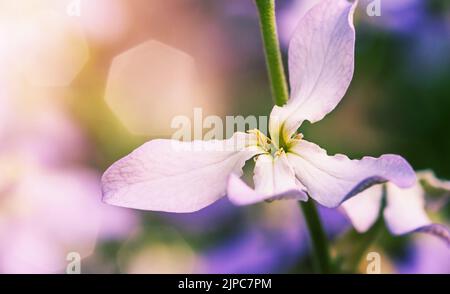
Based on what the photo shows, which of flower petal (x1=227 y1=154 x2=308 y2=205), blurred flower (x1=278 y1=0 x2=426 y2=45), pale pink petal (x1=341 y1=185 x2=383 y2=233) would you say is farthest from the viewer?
A: blurred flower (x1=278 y1=0 x2=426 y2=45)

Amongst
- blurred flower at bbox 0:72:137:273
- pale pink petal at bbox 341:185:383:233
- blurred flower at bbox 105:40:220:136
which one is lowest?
pale pink petal at bbox 341:185:383:233

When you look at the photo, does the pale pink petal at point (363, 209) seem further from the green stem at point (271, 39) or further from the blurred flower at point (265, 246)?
the blurred flower at point (265, 246)

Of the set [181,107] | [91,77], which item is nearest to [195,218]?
[181,107]

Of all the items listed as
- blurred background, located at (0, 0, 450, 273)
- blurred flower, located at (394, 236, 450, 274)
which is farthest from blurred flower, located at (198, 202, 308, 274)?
blurred flower, located at (394, 236, 450, 274)

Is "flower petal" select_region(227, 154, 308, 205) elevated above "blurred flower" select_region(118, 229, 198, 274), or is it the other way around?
"blurred flower" select_region(118, 229, 198, 274)

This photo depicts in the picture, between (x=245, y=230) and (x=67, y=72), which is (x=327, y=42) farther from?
Result: (x=67, y=72)

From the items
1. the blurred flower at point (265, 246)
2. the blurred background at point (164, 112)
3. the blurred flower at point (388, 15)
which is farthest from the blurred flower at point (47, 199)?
the blurred flower at point (388, 15)

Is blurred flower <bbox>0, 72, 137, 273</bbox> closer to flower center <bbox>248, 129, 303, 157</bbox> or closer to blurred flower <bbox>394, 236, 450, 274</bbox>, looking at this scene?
blurred flower <bbox>394, 236, 450, 274</bbox>

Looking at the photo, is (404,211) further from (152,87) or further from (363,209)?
(152,87)
